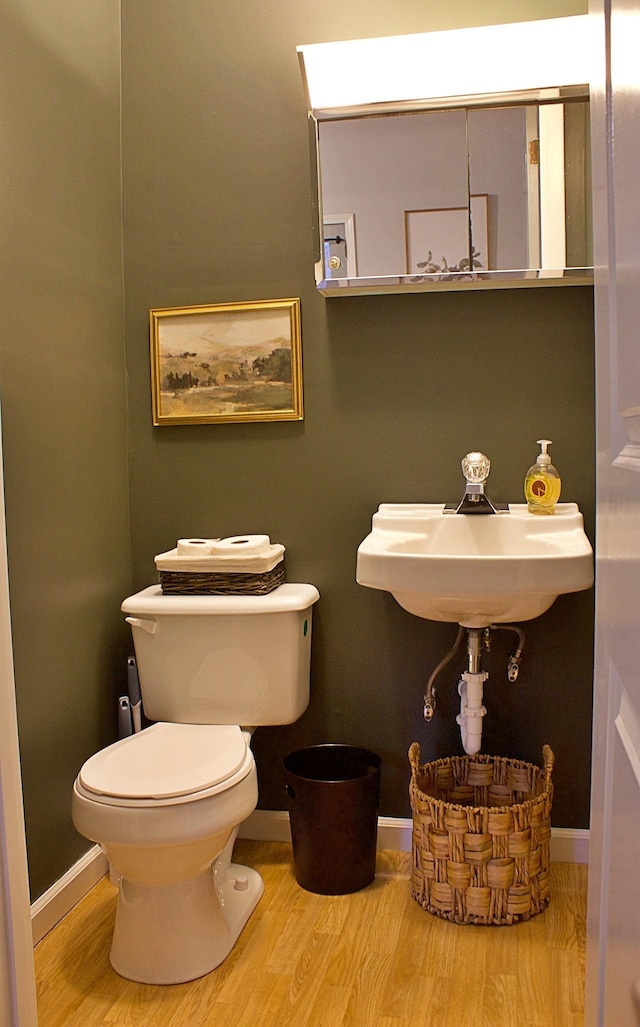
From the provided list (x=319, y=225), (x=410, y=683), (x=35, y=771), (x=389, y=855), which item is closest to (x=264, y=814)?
(x=389, y=855)

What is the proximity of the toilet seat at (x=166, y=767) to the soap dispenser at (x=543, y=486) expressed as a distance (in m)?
0.91

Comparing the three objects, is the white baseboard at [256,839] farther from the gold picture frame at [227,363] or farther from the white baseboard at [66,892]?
the gold picture frame at [227,363]

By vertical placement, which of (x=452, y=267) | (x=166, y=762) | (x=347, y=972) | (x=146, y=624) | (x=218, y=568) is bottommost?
(x=347, y=972)

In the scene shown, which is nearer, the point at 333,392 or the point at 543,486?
the point at 543,486

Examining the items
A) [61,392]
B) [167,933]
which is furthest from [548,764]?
[61,392]

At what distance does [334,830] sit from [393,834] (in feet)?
1.03

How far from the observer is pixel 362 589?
2.32 m

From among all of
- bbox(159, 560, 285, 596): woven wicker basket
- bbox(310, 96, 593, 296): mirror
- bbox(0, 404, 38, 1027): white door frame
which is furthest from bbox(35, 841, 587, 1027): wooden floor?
bbox(310, 96, 593, 296): mirror

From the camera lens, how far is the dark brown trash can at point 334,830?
2076 millimetres

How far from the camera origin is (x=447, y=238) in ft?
6.88

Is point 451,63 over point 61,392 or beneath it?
over

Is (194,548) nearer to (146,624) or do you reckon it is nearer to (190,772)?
(146,624)

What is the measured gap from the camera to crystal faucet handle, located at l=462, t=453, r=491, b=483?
83.8 inches

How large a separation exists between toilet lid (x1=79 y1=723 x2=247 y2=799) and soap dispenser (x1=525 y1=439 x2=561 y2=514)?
0.91 m
